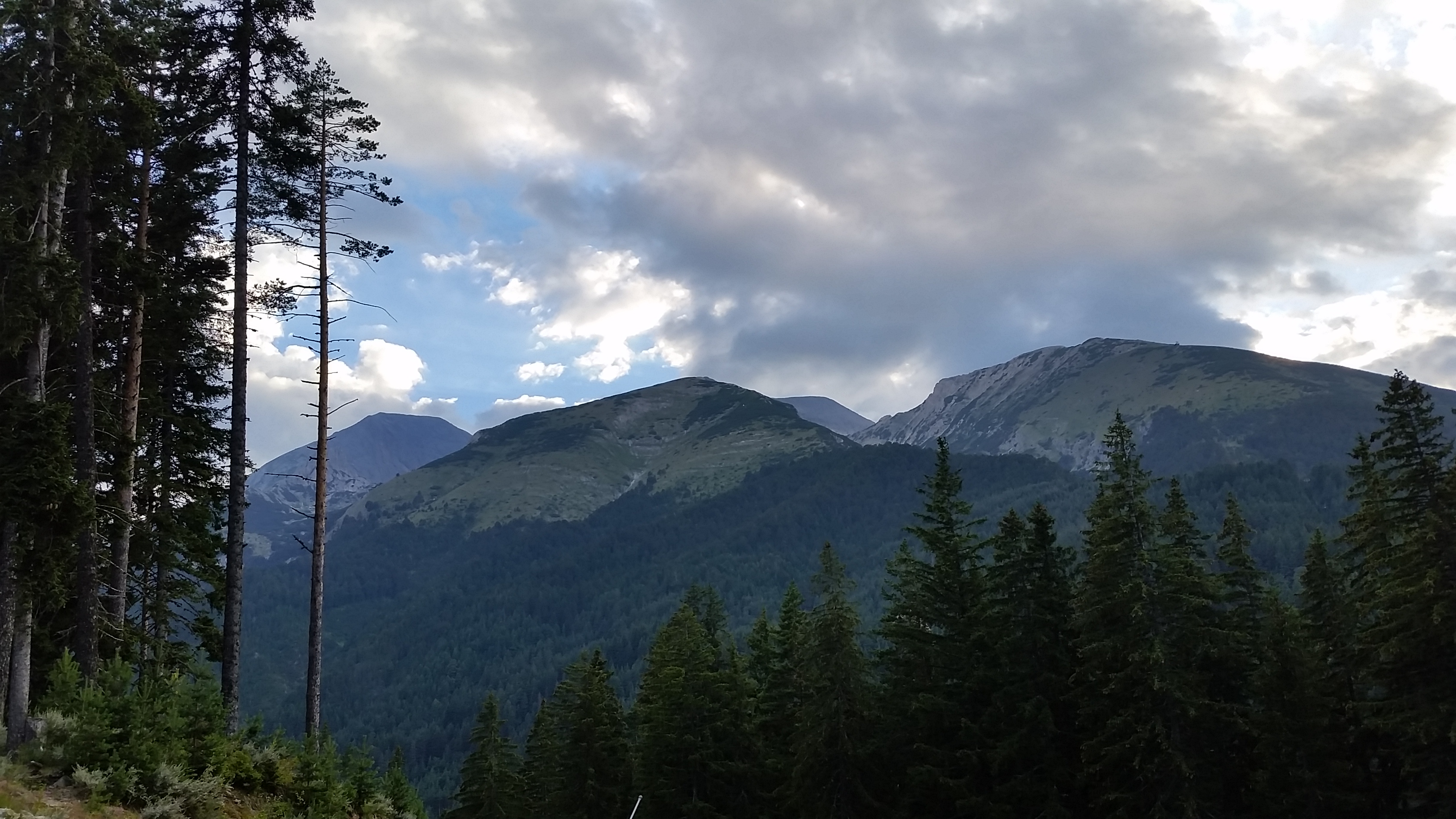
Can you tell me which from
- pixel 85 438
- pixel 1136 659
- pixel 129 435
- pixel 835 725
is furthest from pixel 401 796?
pixel 1136 659

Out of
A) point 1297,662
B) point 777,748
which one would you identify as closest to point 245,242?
point 777,748

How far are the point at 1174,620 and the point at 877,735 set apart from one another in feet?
35.9

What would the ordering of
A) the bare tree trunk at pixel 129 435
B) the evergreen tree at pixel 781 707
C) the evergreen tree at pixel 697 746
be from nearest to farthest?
the bare tree trunk at pixel 129 435 < the evergreen tree at pixel 781 707 < the evergreen tree at pixel 697 746

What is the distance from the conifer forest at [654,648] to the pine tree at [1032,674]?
0.14 meters

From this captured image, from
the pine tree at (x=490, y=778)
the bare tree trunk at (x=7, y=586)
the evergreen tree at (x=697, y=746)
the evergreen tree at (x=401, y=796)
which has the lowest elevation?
the pine tree at (x=490, y=778)

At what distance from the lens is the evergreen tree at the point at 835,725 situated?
3005 centimetres

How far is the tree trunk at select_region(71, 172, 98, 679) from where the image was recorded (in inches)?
613

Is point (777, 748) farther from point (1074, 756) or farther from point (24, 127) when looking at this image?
point (24, 127)

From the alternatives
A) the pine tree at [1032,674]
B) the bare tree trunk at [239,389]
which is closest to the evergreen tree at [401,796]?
the bare tree trunk at [239,389]

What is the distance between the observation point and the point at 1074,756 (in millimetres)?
29750

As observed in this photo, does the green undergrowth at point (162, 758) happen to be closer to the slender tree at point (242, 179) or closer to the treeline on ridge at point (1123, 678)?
the slender tree at point (242, 179)

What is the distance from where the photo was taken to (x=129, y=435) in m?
18.3

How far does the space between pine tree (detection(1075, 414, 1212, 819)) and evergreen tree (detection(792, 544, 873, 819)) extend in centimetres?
750

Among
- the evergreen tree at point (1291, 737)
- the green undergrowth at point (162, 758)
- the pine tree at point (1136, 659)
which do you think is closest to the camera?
the green undergrowth at point (162, 758)
